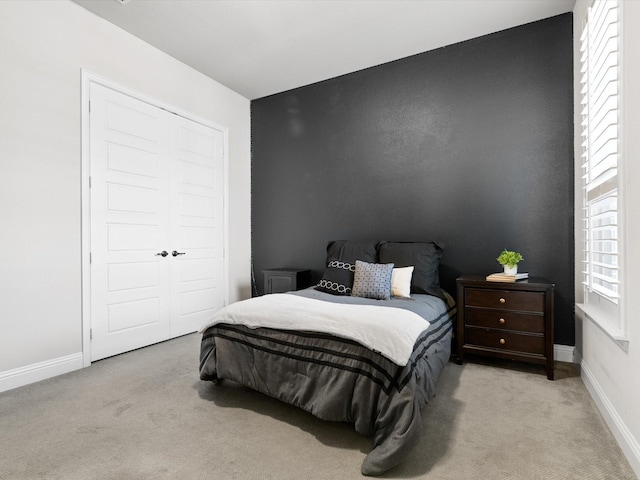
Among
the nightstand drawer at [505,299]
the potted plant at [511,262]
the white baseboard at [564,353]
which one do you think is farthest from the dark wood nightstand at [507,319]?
the white baseboard at [564,353]

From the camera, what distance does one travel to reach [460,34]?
3439 mm

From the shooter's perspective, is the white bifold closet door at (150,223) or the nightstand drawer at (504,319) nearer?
the nightstand drawer at (504,319)

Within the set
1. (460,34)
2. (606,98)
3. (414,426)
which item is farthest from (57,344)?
(460,34)

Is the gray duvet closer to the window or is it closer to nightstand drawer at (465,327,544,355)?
nightstand drawer at (465,327,544,355)

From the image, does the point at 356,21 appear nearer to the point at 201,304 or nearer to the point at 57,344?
the point at 201,304

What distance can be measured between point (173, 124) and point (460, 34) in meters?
3.04

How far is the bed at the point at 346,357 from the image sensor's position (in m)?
1.75

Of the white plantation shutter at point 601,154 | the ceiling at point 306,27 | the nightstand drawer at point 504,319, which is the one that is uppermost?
the ceiling at point 306,27

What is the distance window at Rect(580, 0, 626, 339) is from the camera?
1.95m

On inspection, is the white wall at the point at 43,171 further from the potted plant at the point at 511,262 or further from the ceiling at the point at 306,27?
the potted plant at the point at 511,262

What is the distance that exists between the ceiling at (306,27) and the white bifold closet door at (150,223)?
2.28 ft

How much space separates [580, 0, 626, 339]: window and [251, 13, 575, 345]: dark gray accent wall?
0.46 metres

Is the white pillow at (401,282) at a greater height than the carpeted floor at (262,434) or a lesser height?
greater

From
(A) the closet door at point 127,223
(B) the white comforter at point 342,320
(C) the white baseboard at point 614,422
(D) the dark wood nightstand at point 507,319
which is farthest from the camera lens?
(A) the closet door at point 127,223
